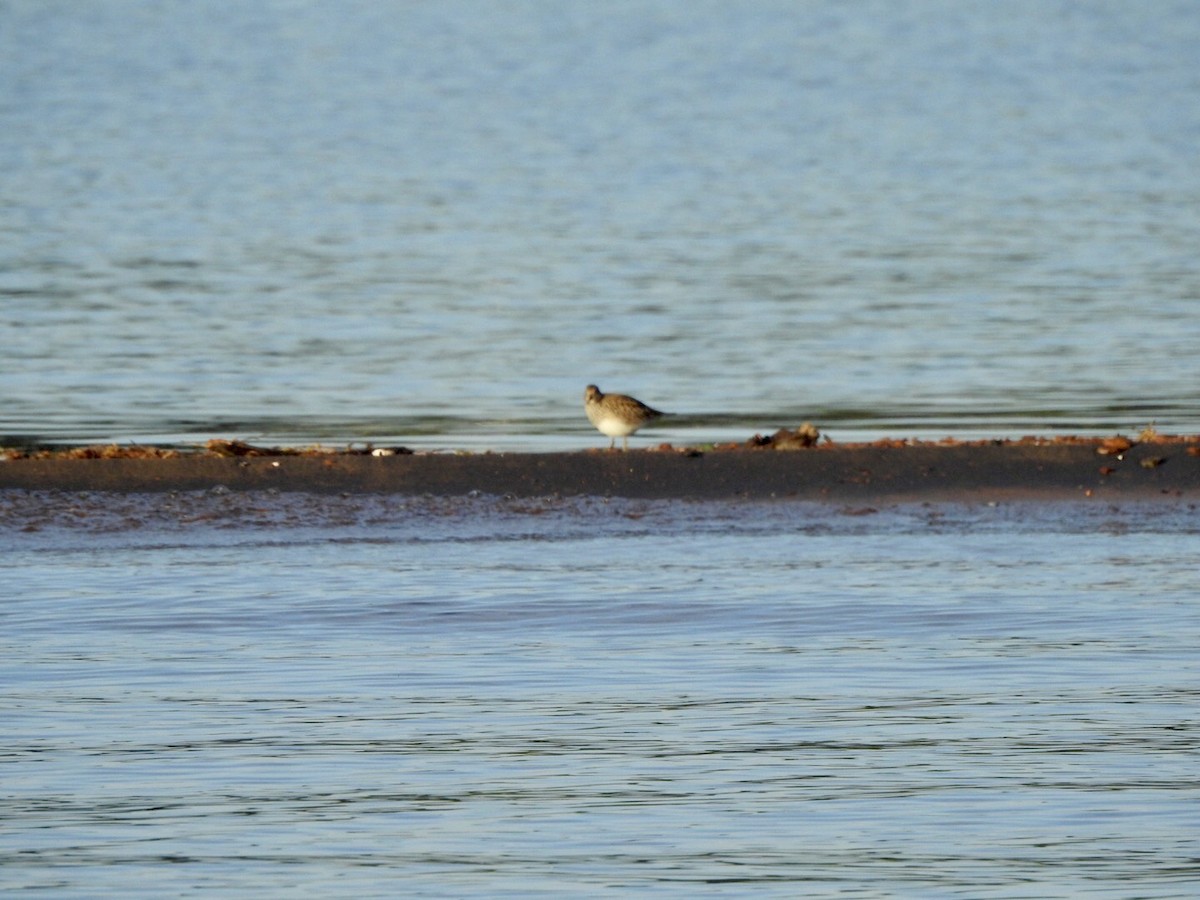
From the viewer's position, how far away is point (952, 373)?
2700 cm

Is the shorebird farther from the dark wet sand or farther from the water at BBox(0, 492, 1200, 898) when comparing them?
the water at BBox(0, 492, 1200, 898)

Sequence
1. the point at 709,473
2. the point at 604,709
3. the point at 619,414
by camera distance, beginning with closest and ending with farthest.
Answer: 1. the point at 604,709
2. the point at 709,473
3. the point at 619,414

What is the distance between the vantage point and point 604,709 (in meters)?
10.2

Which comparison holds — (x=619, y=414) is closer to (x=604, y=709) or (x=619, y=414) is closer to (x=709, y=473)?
(x=709, y=473)

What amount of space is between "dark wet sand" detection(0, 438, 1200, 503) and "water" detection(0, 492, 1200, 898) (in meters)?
1.10

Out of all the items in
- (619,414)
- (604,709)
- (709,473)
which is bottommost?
(604,709)

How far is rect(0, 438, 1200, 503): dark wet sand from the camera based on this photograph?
1720cm

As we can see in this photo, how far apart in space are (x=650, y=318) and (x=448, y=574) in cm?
2160

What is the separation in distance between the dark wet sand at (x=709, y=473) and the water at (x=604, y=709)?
3.60 ft

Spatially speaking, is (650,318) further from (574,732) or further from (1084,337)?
(574,732)

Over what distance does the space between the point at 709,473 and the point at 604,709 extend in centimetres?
745

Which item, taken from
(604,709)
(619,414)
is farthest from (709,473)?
(604,709)

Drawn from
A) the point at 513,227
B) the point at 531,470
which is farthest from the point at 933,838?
the point at 513,227

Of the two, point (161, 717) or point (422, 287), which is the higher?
point (422, 287)
